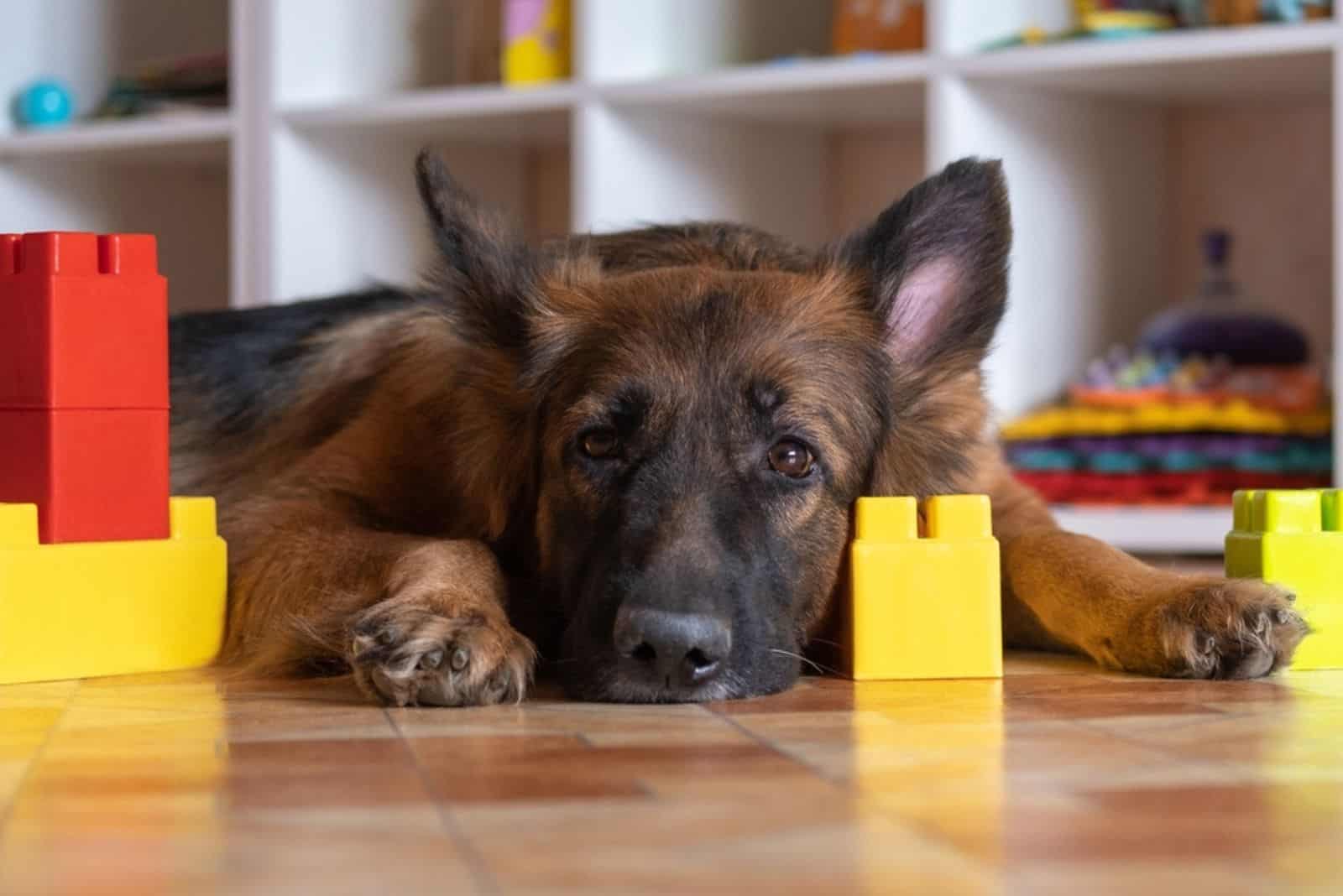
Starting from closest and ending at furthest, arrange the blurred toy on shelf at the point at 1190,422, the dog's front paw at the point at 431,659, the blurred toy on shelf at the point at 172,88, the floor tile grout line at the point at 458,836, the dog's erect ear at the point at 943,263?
the floor tile grout line at the point at 458,836
the dog's front paw at the point at 431,659
the dog's erect ear at the point at 943,263
the blurred toy on shelf at the point at 1190,422
the blurred toy on shelf at the point at 172,88

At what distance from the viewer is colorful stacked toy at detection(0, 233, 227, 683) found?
7.22 feet

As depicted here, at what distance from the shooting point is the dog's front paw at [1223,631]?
2.15 metres

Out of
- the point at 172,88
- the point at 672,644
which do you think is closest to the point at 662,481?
the point at 672,644

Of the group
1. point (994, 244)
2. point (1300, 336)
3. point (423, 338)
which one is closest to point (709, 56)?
point (1300, 336)

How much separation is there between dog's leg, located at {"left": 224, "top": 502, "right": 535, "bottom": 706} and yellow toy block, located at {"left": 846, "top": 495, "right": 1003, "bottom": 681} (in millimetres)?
445

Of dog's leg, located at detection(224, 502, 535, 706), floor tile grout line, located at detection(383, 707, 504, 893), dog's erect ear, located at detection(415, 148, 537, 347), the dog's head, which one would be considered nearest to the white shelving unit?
the dog's head

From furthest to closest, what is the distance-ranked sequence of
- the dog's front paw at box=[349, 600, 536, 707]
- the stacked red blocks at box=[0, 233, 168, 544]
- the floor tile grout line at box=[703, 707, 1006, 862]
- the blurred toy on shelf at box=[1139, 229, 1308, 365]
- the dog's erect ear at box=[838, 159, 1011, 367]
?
the blurred toy on shelf at box=[1139, 229, 1308, 365] < the dog's erect ear at box=[838, 159, 1011, 367] < the stacked red blocks at box=[0, 233, 168, 544] < the dog's front paw at box=[349, 600, 536, 707] < the floor tile grout line at box=[703, 707, 1006, 862]

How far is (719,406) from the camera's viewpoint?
7.14 ft

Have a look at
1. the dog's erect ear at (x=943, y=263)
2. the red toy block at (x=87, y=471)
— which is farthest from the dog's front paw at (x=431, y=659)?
the dog's erect ear at (x=943, y=263)

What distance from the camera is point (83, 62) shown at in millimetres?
5445

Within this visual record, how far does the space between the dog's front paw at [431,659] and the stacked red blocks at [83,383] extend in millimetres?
467

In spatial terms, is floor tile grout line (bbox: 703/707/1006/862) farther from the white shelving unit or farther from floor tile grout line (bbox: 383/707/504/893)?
the white shelving unit

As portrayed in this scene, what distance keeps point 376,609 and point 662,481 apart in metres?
0.36

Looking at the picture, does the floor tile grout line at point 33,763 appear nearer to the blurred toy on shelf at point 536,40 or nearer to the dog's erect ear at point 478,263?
the dog's erect ear at point 478,263
